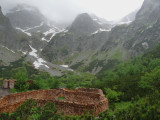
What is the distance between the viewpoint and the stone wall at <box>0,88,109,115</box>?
15961mm

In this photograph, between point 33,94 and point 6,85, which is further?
point 6,85

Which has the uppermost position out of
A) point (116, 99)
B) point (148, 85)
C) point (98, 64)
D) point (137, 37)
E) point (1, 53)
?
point (137, 37)

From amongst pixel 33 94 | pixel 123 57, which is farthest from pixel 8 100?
Result: pixel 123 57

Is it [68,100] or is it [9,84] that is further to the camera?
[9,84]

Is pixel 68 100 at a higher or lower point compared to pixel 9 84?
lower

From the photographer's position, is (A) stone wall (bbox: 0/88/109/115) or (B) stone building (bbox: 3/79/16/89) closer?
(A) stone wall (bbox: 0/88/109/115)

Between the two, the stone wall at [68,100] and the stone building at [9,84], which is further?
the stone building at [9,84]

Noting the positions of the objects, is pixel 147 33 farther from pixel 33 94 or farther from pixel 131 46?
pixel 33 94

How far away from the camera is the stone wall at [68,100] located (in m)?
16.0

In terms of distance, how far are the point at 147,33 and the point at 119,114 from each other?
186447mm

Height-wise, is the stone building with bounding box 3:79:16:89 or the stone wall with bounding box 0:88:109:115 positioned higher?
the stone building with bounding box 3:79:16:89

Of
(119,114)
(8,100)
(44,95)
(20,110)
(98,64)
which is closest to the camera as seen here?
(119,114)

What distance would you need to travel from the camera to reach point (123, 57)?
17438cm

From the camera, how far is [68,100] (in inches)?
969
